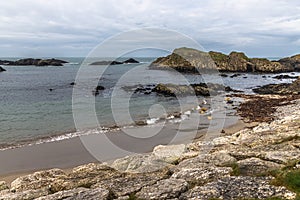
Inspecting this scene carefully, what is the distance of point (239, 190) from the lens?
26.2ft

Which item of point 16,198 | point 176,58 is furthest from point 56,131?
point 176,58

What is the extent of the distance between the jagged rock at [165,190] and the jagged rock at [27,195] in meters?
3.17

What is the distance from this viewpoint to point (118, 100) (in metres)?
50.1

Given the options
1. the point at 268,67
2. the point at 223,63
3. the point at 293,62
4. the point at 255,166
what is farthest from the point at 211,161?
the point at 293,62

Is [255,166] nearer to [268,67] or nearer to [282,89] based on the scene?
[282,89]

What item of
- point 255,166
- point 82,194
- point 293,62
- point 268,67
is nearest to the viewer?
point 82,194

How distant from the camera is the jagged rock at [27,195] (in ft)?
29.7

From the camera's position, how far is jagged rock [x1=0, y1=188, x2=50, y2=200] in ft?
29.7

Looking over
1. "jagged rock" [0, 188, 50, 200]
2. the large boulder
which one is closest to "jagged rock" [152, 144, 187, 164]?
"jagged rock" [0, 188, 50, 200]

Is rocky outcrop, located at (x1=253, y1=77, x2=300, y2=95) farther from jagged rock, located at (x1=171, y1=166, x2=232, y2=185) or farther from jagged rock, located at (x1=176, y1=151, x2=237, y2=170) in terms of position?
jagged rock, located at (x1=171, y1=166, x2=232, y2=185)

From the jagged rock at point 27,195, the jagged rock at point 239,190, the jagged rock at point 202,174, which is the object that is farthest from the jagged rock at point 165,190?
the jagged rock at point 27,195

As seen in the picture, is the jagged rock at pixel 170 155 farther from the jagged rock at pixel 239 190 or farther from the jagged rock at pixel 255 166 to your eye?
the jagged rock at pixel 239 190

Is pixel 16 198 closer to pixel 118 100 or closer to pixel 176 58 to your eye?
pixel 118 100

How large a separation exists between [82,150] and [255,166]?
16372 millimetres
